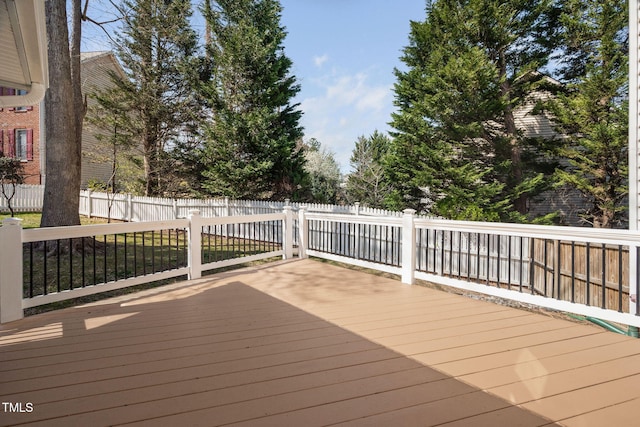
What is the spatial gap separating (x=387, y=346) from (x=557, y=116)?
979 centimetres

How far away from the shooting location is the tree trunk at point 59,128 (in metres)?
6.29

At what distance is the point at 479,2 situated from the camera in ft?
30.5

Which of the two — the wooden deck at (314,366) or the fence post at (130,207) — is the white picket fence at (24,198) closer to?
the fence post at (130,207)

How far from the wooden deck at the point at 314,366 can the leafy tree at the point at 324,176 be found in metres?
10.2

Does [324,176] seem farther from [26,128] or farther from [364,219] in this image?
[26,128]

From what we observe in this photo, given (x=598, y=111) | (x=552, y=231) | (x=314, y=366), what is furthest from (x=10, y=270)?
(x=598, y=111)

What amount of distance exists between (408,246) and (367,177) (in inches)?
357

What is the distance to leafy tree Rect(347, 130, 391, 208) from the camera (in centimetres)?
1288

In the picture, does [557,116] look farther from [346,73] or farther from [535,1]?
[346,73]

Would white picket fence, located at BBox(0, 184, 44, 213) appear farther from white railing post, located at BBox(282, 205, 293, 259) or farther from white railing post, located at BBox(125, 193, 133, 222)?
white railing post, located at BBox(282, 205, 293, 259)

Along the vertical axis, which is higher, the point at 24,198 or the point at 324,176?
the point at 324,176

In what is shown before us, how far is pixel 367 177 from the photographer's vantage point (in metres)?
13.6

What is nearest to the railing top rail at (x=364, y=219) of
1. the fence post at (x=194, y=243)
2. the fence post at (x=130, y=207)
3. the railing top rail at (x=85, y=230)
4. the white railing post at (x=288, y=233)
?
the white railing post at (x=288, y=233)

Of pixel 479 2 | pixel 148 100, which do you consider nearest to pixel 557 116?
pixel 479 2
